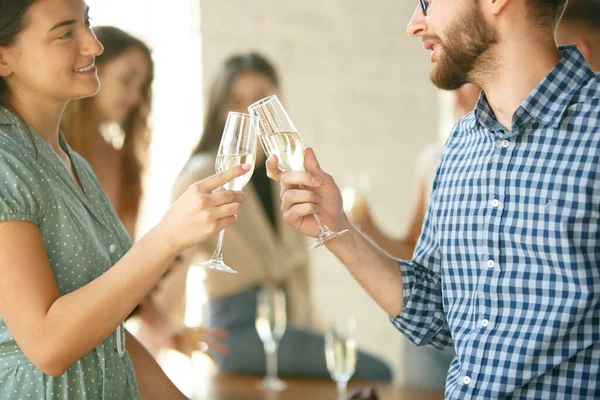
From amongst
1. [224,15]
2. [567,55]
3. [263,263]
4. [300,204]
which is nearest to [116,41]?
[263,263]

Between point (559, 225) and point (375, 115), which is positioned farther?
point (375, 115)

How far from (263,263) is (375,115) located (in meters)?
2.24

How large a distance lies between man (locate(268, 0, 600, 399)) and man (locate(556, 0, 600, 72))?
0.60m

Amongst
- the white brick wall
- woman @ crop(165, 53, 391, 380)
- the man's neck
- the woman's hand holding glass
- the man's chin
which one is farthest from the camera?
the white brick wall

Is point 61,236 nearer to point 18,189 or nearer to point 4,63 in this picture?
point 18,189

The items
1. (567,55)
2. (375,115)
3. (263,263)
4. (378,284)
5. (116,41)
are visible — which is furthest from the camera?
(375,115)

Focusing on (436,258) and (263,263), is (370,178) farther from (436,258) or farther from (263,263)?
(436,258)

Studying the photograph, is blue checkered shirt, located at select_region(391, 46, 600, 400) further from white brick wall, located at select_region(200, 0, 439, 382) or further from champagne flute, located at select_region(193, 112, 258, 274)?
white brick wall, located at select_region(200, 0, 439, 382)

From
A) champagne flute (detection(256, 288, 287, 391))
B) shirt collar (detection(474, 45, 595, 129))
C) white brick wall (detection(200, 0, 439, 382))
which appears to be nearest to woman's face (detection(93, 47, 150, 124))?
champagne flute (detection(256, 288, 287, 391))

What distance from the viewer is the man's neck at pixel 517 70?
1.77m

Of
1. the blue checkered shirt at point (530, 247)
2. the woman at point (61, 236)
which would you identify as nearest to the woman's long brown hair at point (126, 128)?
the woman at point (61, 236)

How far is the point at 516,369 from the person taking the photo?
1.60 meters

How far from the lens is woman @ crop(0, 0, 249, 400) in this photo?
1.45 metres

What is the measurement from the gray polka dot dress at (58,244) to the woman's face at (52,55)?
87 millimetres
